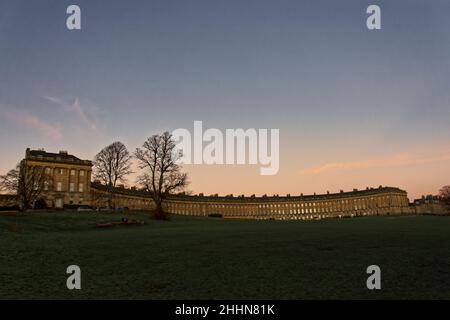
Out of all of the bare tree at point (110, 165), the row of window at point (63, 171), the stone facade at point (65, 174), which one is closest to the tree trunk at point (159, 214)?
Result: the bare tree at point (110, 165)

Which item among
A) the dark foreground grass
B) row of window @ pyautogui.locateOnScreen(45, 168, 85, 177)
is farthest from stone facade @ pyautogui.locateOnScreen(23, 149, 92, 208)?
the dark foreground grass

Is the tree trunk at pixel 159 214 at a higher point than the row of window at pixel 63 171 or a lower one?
lower

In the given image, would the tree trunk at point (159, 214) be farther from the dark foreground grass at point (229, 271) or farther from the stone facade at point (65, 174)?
the stone facade at point (65, 174)

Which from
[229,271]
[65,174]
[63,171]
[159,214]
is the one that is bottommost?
[159,214]

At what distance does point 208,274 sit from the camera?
11352 mm

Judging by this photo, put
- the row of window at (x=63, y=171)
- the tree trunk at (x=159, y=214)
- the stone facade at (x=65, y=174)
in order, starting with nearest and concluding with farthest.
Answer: the tree trunk at (x=159, y=214), the stone facade at (x=65, y=174), the row of window at (x=63, y=171)

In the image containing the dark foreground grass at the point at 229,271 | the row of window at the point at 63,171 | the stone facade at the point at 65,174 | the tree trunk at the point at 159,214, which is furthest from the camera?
the row of window at the point at 63,171

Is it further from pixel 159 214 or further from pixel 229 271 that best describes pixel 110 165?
pixel 229 271

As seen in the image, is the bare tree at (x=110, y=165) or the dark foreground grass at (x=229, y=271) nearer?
the dark foreground grass at (x=229, y=271)

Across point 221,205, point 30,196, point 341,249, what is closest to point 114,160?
point 30,196

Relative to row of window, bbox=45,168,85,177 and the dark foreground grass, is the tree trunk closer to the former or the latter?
the dark foreground grass

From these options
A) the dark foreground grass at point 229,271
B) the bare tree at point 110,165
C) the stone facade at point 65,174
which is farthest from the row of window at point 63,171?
the dark foreground grass at point 229,271

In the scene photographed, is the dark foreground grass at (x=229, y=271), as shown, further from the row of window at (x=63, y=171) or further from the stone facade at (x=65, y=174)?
the row of window at (x=63, y=171)

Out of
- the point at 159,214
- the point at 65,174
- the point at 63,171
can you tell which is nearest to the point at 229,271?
the point at 159,214
